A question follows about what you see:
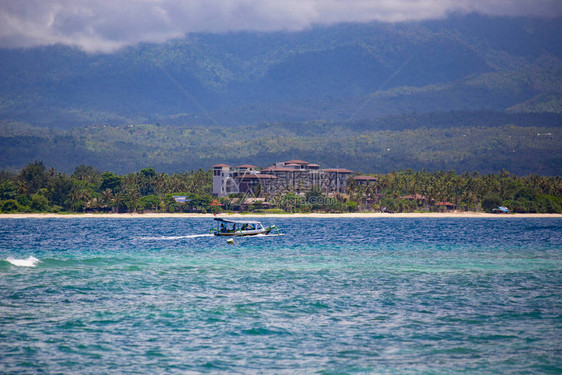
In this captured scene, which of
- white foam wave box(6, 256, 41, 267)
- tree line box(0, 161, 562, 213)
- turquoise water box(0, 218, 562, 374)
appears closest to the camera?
turquoise water box(0, 218, 562, 374)


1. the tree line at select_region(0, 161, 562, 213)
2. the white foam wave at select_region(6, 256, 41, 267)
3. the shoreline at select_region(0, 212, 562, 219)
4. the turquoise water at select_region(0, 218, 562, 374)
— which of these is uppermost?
the tree line at select_region(0, 161, 562, 213)

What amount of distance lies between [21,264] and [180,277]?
1576 centimetres

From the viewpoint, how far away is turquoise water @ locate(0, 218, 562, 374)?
2767cm

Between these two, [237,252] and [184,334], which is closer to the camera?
[184,334]

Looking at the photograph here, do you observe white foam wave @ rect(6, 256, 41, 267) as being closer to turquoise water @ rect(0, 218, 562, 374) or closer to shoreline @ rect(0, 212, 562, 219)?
turquoise water @ rect(0, 218, 562, 374)

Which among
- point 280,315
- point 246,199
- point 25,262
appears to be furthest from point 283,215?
point 280,315

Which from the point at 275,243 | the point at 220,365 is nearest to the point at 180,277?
the point at 220,365

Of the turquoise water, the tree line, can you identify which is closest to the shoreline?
the tree line

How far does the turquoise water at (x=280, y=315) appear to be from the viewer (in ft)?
90.8

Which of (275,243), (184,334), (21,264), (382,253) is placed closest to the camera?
(184,334)

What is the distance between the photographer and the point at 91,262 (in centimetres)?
5866

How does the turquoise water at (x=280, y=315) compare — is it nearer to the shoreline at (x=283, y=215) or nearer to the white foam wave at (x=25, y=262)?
the white foam wave at (x=25, y=262)

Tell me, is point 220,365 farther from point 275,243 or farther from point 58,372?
point 275,243

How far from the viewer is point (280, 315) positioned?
35438mm
